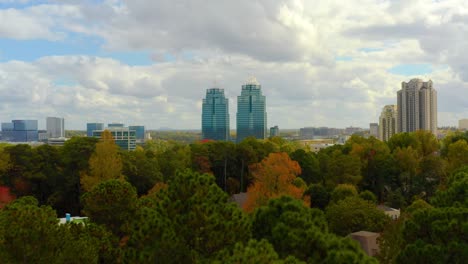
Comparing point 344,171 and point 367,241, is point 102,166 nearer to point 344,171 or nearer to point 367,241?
point 367,241

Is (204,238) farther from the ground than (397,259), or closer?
farther from the ground

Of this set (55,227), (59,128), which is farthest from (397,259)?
(59,128)

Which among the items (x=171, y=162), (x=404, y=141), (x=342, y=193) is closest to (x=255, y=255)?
(x=342, y=193)

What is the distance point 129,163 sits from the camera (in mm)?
32875

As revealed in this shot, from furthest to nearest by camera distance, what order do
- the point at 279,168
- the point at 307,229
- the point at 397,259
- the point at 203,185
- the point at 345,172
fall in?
1. the point at 345,172
2. the point at 279,168
3. the point at 397,259
4. the point at 203,185
5. the point at 307,229

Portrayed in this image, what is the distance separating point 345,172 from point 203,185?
87.7 ft

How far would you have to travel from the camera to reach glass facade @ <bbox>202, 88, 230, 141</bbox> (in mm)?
117062

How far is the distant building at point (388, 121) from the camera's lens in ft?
329

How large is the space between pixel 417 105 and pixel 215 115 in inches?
1815

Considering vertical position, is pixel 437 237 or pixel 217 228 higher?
pixel 217 228

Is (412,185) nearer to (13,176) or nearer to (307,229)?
(13,176)

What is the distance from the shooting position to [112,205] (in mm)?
13875

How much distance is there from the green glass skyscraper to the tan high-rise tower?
34292 mm

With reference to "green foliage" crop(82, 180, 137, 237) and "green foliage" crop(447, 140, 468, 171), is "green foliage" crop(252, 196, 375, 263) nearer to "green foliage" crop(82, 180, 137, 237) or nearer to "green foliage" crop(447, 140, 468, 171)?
"green foliage" crop(82, 180, 137, 237)
